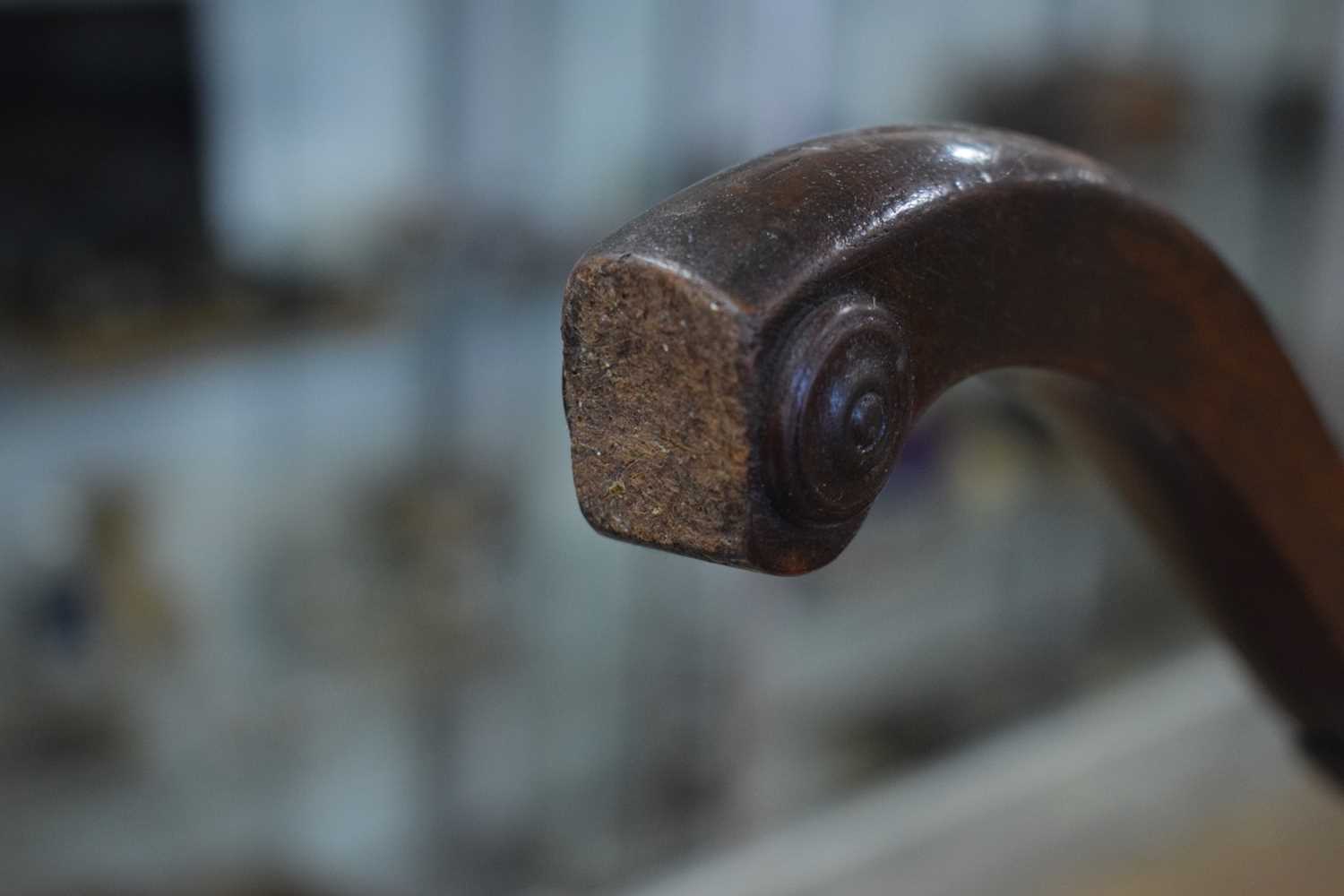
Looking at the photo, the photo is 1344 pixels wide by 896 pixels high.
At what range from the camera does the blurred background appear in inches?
52.7

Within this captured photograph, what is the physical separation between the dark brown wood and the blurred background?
3.52 ft

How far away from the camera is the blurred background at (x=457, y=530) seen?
1.34 m

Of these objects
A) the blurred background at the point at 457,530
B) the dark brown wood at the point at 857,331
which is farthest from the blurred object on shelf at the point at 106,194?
the dark brown wood at the point at 857,331

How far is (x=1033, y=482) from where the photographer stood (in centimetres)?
210

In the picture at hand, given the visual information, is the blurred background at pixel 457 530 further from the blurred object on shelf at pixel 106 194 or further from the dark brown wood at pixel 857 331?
the dark brown wood at pixel 857 331

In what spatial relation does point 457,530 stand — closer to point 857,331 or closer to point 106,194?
point 106,194

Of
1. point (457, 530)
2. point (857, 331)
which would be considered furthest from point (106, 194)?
point (857, 331)

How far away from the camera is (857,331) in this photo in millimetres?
175

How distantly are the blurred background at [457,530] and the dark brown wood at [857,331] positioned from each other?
3.52 ft

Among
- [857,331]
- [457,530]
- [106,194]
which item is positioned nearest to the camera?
[857,331]

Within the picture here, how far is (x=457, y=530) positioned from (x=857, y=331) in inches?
56.1

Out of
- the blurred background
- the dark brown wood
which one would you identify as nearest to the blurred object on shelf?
the blurred background

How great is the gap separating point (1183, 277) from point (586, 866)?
1588 mm

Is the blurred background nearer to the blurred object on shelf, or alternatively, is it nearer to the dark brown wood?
the blurred object on shelf
